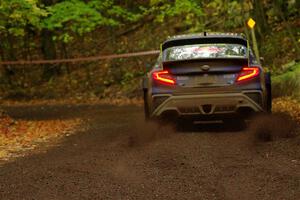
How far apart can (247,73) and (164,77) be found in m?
1.43

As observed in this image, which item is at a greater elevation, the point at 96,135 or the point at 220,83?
the point at 220,83

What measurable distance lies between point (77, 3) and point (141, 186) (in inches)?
581

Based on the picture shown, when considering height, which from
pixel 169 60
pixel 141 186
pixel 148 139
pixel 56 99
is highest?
pixel 169 60

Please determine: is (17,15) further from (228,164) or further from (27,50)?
(27,50)

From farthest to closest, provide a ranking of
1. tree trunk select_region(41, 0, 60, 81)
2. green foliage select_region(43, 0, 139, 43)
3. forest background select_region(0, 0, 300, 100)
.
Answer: tree trunk select_region(41, 0, 60, 81) → green foliage select_region(43, 0, 139, 43) → forest background select_region(0, 0, 300, 100)

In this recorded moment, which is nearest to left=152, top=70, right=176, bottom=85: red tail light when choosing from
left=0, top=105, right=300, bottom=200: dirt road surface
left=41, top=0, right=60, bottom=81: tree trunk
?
left=0, top=105, right=300, bottom=200: dirt road surface

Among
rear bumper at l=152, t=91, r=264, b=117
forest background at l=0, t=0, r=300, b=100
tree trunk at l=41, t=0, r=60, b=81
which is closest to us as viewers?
rear bumper at l=152, t=91, r=264, b=117

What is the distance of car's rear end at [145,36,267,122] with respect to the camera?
30.3 ft

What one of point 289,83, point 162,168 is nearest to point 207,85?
point 162,168

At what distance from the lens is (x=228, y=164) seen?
22.5 feet

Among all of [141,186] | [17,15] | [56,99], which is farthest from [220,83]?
[56,99]

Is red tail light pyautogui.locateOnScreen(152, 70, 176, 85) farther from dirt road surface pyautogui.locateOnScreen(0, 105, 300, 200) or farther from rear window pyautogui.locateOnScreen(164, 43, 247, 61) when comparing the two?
dirt road surface pyautogui.locateOnScreen(0, 105, 300, 200)

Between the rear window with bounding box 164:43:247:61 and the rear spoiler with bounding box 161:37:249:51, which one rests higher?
the rear spoiler with bounding box 161:37:249:51

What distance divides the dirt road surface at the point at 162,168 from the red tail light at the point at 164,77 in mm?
932
